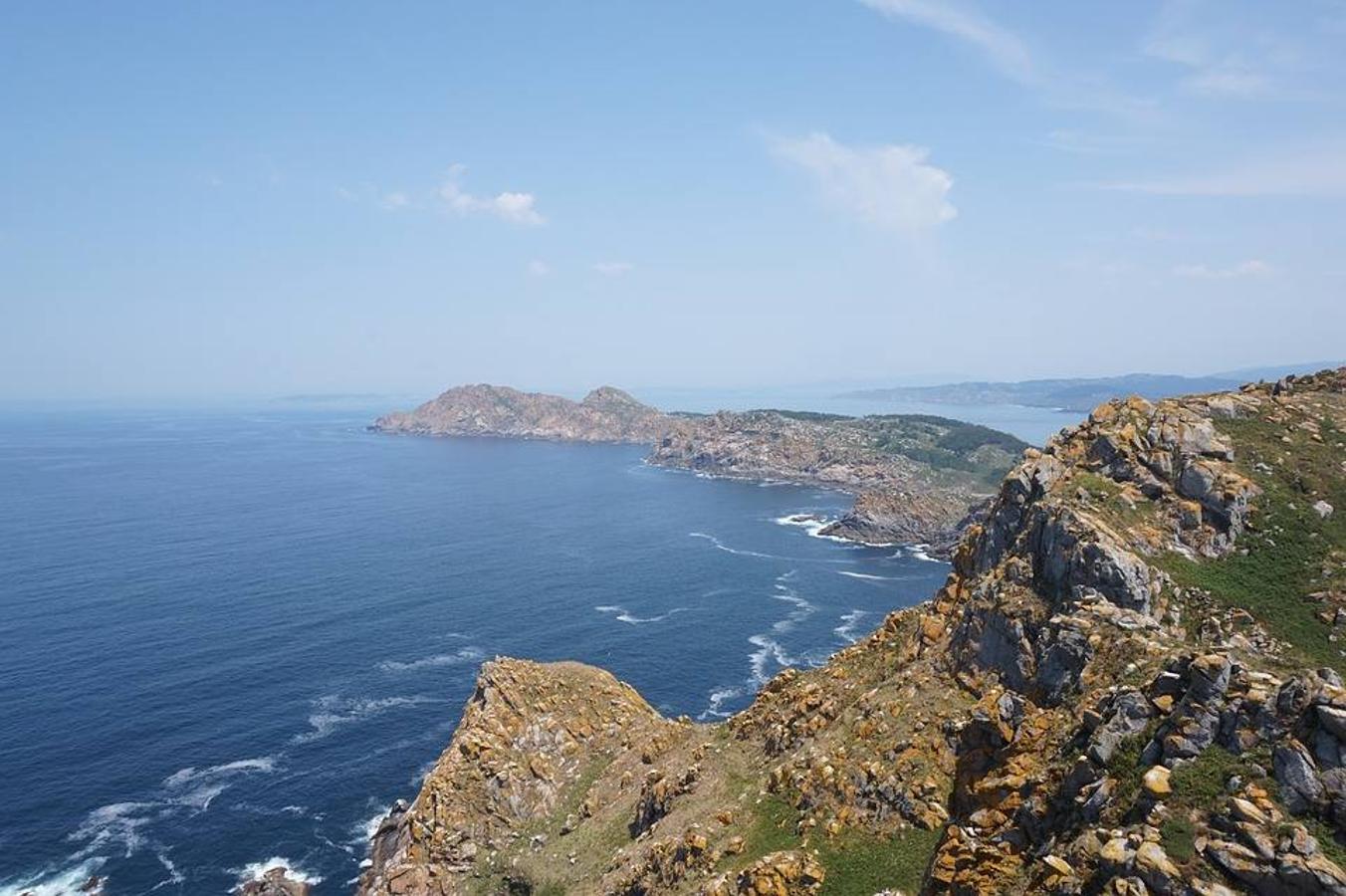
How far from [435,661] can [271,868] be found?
51.1 metres

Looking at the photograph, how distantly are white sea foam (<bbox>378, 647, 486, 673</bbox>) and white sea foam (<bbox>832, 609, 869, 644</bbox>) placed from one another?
63.4m

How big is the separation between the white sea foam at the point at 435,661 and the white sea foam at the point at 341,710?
9.99 m

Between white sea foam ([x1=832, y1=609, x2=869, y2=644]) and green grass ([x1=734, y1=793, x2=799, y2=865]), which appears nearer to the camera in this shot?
green grass ([x1=734, y1=793, x2=799, y2=865])

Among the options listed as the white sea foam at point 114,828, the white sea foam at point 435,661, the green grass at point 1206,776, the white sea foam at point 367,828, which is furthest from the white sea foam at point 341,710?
the green grass at point 1206,776

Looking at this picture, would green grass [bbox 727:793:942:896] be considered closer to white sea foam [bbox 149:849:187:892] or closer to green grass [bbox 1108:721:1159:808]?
green grass [bbox 1108:721:1159:808]

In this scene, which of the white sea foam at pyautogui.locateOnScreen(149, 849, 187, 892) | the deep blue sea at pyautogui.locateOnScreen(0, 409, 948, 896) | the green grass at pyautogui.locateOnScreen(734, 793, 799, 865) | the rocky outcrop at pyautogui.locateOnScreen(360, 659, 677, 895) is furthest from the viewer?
the deep blue sea at pyautogui.locateOnScreen(0, 409, 948, 896)

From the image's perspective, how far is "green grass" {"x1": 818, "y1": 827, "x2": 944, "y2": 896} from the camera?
39875mm

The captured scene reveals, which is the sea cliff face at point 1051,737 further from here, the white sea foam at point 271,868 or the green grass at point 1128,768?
the white sea foam at point 271,868

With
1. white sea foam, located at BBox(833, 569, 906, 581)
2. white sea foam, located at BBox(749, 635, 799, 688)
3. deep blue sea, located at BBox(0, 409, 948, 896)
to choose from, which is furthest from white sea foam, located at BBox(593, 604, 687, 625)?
white sea foam, located at BBox(833, 569, 906, 581)

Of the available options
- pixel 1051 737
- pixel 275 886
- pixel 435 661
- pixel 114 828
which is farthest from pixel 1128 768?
pixel 435 661

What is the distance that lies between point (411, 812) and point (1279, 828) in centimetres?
7253

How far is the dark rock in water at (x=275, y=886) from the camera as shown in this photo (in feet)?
249

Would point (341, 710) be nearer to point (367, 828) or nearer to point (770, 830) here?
point (367, 828)

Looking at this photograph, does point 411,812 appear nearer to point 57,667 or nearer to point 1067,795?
point 1067,795
